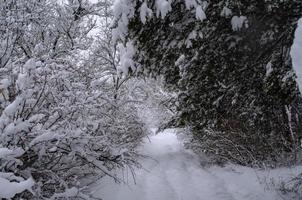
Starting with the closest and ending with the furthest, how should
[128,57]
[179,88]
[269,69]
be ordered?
[269,69]
[128,57]
[179,88]

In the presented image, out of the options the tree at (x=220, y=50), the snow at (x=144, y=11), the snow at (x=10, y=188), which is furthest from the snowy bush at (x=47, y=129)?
the snow at (x=144, y=11)

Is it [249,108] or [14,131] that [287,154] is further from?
[14,131]

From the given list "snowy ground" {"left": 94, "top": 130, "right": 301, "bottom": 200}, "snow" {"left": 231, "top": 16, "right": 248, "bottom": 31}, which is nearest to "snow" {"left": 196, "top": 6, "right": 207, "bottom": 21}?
"snow" {"left": 231, "top": 16, "right": 248, "bottom": 31}

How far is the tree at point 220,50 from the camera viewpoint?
4965mm

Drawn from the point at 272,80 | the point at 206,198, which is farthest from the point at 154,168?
the point at 272,80

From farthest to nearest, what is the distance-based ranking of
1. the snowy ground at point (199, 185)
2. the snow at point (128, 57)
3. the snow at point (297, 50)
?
the snowy ground at point (199, 185), the snow at point (128, 57), the snow at point (297, 50)

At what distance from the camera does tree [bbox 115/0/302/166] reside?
Answer: 4.96 m

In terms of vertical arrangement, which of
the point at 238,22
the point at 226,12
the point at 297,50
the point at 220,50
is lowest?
the point at 297,50

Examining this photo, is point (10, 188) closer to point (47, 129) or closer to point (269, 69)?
point (47, 129)

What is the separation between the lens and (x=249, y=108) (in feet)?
19.0

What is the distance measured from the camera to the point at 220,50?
206 inches

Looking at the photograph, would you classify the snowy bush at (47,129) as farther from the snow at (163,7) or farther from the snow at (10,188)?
the snow at (163,7)

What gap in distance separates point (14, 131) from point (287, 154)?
20.3 feet

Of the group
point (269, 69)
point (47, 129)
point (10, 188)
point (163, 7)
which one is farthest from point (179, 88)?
point (10, 188)
